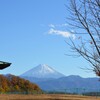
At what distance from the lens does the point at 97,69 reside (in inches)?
511

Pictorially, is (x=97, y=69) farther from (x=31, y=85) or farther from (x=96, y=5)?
(x=31, y=85)

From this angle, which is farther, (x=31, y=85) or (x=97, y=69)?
(x=31, y=85)

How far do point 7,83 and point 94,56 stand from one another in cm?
13730

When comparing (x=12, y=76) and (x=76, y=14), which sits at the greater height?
(x=12, y=76)

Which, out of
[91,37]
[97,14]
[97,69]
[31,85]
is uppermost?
[31,85]

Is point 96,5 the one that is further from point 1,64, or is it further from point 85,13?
point 1,64

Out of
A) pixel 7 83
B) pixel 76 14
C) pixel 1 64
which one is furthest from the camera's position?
pixel 7 83

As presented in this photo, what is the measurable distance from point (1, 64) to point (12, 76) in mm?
143030

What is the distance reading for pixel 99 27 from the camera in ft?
42.6

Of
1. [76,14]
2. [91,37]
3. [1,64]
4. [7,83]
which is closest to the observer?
[91,37]

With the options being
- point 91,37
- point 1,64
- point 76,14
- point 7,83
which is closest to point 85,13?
point 76,14

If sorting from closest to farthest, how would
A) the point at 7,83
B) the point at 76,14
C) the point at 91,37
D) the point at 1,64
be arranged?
the point at 91,37 < the point at 76,14 < the point at 1,64 < the point at 7,83

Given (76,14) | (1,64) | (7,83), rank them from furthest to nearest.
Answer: (7,83) → (1,64) → (76,14)

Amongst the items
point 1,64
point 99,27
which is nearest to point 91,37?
point 99,27
